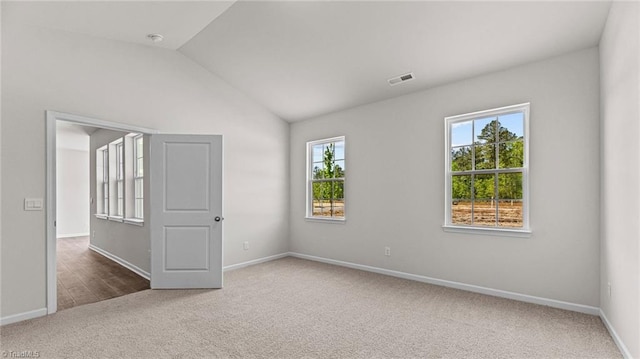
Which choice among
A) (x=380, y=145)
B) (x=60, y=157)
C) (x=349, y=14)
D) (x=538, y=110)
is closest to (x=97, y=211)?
(x=60, y=157)

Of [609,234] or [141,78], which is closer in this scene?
[609,234]

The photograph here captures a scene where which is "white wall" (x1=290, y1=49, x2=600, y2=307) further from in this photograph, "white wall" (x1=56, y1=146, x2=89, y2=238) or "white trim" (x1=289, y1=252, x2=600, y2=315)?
"white wall" (x1=56, y1=146, x2=89, y2=238)

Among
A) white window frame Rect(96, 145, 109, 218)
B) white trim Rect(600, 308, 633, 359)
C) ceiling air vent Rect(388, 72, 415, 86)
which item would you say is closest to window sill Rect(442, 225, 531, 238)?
white trim Rect(600, 308, 633, 359)

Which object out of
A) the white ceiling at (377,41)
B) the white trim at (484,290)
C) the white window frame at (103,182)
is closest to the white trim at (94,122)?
the white ceiling at (377,41)

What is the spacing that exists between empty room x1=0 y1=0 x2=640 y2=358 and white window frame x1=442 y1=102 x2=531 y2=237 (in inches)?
1.0

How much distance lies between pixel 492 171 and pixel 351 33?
2.34 meters

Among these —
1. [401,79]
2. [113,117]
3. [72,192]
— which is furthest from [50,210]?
[72,192]

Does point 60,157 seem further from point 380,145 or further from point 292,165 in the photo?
point 380,145

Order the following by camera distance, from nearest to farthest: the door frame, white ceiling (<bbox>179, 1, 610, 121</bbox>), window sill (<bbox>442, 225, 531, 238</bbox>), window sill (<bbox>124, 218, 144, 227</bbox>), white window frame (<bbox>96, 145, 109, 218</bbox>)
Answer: white ceiling (<bbox>179, 1, 610, 121</bbox>) < the door frame < window sill (<bbox>442, 225, 531, 238</bbox>) < window sill (<bbox>124, 218, 144, 227</bbox>) < white window frame (<bbox>96, 145, 109, 218</bbox>)

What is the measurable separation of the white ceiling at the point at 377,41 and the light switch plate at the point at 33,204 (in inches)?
101

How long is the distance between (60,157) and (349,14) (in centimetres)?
979

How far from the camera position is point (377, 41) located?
3553mm

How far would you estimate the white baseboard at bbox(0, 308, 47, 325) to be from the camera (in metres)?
2.97

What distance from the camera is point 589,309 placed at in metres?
3.13
